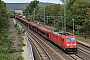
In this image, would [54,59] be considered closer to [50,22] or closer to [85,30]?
[85,30]

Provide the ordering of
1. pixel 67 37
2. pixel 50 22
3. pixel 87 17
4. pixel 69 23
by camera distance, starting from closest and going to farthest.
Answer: pixel 67 37
pixel 87 17
pixel 69 23
pixel 50 22

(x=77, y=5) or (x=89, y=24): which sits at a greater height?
(x=77, y=5)

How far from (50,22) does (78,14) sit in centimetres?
4252

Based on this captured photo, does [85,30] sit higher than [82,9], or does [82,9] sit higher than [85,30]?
[82,9]

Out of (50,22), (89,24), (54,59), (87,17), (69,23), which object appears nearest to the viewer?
(54,59)

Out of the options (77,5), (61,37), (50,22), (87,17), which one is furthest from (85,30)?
(50,22)

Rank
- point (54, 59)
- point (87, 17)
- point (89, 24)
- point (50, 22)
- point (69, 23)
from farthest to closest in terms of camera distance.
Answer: point (50, 22) < point (69, 23) < point (87, 17) < point (89, 24) < point (54, 59)

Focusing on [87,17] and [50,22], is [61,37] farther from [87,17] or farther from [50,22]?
[50,22]

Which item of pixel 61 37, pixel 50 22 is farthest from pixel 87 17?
pixel 50 22

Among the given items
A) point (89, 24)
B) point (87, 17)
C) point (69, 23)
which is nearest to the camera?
point (89, 24)

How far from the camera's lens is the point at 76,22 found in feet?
228

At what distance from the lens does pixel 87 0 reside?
72000 millimetres

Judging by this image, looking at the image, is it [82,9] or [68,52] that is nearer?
[68,52]

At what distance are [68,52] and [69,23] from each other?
118 feet
